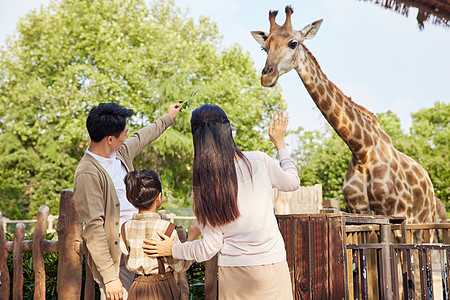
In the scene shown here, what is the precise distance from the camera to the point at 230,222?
2.34 meters

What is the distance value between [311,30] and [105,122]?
11.6ft

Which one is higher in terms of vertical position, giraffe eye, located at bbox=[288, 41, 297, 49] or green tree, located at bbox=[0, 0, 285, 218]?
green tree, located at bbox=[0, 0, 285, 218]

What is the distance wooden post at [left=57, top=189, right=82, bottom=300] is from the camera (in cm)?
371

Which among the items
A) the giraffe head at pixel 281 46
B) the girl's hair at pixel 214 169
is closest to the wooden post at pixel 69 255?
the girl's hair at pixel 214 169

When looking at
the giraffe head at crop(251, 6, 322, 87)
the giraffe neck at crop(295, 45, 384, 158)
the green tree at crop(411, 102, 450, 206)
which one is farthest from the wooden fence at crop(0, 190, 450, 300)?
the green tree at crop(411, 102, 450, 206)

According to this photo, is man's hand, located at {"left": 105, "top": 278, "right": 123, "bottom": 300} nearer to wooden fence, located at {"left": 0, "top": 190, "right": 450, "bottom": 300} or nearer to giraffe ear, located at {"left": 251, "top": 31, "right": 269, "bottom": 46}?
wooden fence, located at {"left": 0, "top": 190, "right": 450, "bottom": 300}

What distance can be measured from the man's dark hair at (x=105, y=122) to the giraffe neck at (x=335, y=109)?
2937 millimetres

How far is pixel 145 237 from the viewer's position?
2738 millimetres

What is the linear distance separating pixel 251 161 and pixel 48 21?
1921 cm

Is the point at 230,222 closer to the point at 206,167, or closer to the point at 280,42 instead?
the point at 206,167

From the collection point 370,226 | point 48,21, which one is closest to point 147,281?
point 370,226

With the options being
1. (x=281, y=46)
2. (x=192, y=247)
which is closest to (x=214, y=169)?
(x=192, y=247)

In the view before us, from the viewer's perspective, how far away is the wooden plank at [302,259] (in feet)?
10.6

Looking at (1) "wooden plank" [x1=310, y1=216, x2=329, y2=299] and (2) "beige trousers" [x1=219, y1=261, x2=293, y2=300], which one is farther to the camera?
(1) "wooden plank" [x1=310, y1=216, x2=329, y2=299]
